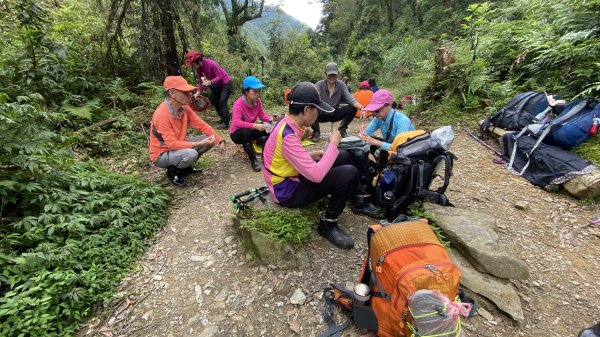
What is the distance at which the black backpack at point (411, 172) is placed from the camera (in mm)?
3078

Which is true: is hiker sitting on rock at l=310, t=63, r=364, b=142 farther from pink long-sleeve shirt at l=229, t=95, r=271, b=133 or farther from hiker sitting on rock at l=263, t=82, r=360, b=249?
hiker sitting on rock at l=263, t=82, r=360, b=249

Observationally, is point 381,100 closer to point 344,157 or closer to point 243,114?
point 344,157

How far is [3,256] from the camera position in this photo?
94.6 inches

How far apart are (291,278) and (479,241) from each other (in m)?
1.94

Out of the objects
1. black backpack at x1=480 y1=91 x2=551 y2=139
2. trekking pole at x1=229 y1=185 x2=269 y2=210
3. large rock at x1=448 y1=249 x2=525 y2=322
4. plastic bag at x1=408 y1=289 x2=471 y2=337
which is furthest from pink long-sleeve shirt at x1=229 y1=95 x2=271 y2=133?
black backpack at x1=480 y1=91 x2=551 y2=139

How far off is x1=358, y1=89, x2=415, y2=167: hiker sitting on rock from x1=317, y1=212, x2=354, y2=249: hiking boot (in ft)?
4.04

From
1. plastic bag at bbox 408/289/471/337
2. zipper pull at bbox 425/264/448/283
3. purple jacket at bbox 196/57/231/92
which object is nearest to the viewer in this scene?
plastic bag at bbox 408/289/471/337

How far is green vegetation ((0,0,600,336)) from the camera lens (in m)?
2.63

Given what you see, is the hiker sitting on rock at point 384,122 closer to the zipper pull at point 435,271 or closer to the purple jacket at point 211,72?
the zipper pull at point 435,271

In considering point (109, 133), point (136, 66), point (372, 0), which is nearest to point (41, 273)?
point (109, 133)

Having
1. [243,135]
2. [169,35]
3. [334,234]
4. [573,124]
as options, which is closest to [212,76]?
[169,35]

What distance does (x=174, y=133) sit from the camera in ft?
14.5

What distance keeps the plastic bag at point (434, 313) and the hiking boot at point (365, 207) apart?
72.4 inches

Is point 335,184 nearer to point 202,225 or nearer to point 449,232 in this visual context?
point 449,232
